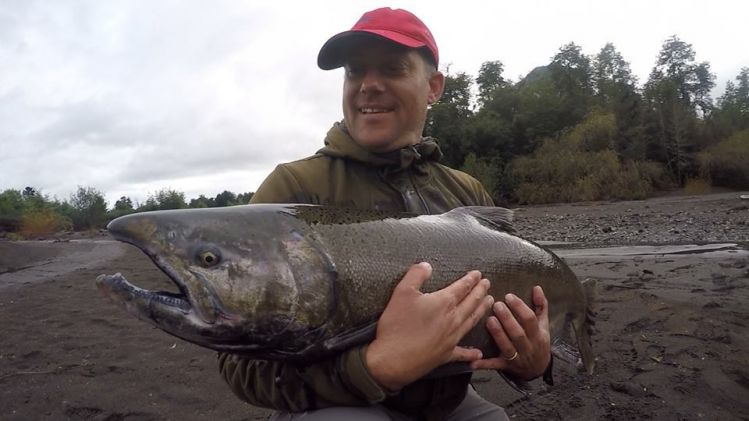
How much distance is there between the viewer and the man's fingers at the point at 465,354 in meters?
2.16

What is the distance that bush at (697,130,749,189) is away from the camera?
35528 millimetres

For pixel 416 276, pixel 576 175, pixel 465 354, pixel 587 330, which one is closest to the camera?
pixel 416 276

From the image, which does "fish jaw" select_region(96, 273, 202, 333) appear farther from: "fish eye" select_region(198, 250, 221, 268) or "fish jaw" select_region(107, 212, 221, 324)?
"fish eye" select_region(198, 250, 221, 268)

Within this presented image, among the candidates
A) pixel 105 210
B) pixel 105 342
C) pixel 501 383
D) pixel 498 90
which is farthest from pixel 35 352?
pixel 498 90

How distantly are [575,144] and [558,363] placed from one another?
4125 centimetres

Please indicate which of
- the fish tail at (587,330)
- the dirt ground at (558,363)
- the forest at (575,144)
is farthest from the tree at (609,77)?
the fish tail at (587,330)

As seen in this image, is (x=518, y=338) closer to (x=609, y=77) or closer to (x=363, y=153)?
(x=363, y=153)

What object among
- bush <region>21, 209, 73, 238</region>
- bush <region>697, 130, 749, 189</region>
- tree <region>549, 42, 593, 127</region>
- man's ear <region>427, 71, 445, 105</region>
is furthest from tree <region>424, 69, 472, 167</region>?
man's ear <region>427, 71, 445, 105</region>

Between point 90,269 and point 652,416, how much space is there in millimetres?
14934

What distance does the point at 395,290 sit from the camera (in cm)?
206

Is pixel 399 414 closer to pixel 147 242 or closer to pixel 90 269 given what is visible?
pixel 147 242

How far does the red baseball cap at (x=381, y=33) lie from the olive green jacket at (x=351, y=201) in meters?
0.43

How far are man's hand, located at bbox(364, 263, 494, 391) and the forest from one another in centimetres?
2846

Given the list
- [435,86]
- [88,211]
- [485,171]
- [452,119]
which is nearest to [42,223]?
[88,211]
